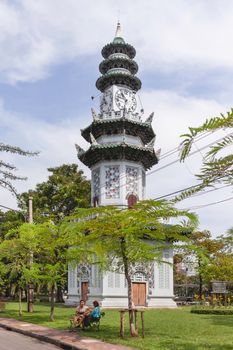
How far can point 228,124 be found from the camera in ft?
25.3

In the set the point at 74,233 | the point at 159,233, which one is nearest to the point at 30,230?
the point at 74,233

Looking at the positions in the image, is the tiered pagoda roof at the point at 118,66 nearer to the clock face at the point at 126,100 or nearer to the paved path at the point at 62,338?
the clock face at the point at 126,100

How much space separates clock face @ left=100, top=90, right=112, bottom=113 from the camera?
37722 millimetres

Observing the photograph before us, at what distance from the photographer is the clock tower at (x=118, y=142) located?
35.0m

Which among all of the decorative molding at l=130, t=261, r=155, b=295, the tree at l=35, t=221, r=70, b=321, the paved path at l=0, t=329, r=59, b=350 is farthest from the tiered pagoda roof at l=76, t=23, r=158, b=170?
the paved path at l=0, t=329, r=59, b=350

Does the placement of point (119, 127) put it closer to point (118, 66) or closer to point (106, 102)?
point (106, 102)

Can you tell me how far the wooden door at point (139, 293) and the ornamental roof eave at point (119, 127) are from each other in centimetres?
1183

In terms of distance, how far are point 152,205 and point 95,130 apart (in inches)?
901

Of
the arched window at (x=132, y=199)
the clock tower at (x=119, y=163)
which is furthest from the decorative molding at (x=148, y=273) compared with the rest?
the arched window at (x=132, y=199)

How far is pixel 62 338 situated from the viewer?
1510 centimetres

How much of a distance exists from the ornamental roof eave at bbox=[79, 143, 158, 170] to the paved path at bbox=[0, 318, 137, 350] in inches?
698

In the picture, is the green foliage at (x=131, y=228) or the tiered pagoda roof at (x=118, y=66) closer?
the green foliage at (x=131, y=228)

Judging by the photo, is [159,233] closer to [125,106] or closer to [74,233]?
[74,233]

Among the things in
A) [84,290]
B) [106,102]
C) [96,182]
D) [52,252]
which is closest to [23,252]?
[52,252]
